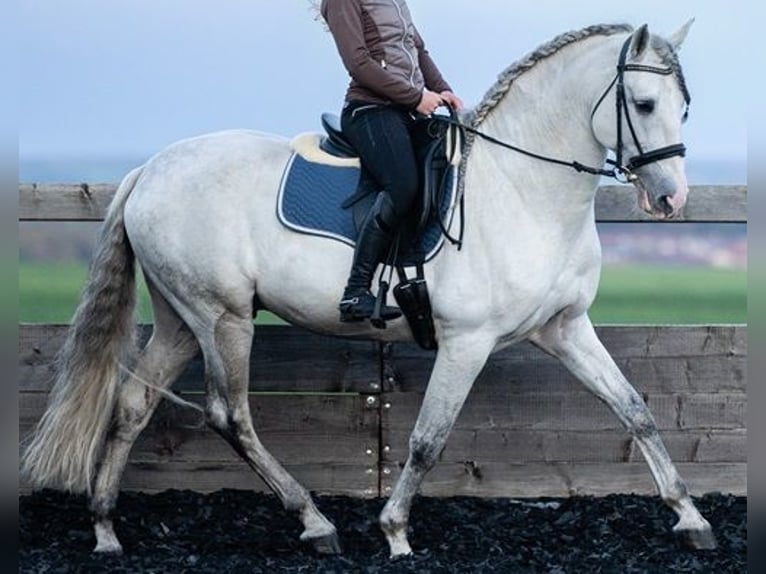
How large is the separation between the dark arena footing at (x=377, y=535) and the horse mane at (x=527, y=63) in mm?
1749

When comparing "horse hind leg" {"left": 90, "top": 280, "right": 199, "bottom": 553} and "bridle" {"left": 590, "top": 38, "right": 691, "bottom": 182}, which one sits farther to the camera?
"horse hind leg" {"left": 90, "top": 280, "right": 199, "bottom": 553}

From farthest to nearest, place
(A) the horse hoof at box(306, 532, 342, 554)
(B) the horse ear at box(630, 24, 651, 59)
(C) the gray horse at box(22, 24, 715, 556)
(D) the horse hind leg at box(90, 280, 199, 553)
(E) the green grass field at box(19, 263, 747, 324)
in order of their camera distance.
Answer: (E) the green grass field at box(19, 263, 747, 324), (D) the horse hind leg at box(90, 280, 199, 553), (A) the horse hoof at box(306, 532, 342, 554), (C) the gray horse at box(22, 24, 715, 556), (B) the horse ear at box(630, 24, 651, 59)

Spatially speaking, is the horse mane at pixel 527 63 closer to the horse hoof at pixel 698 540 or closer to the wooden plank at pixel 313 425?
the wooden plank at pixel 313 425

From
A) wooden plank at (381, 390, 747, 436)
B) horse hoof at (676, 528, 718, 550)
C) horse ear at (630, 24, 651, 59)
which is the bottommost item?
horse hoof at (676, 528, 718, 550)

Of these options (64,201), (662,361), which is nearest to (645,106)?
(662,361)

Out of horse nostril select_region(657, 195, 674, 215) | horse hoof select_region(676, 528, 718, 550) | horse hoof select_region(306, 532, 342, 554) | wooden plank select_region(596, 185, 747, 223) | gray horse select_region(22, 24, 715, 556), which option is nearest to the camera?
horse nostril select_region(657, 195, 674, 215)

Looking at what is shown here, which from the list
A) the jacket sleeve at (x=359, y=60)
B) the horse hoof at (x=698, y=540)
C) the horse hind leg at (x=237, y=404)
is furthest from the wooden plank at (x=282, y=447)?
the jacket sleeve at (x=359, y=60)

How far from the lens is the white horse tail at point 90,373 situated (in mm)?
5781

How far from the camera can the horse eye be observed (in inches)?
195

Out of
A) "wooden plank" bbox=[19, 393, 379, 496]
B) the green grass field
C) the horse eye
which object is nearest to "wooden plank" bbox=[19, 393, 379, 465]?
"wooden plank" bbox=[19, 393, 379, 496]

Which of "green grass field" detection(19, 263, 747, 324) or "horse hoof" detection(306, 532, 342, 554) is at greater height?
"horse hoof" detection(306, 532, 342, 554)

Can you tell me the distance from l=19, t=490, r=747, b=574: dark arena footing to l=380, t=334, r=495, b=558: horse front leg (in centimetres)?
15

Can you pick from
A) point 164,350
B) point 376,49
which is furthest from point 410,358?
point 376,49

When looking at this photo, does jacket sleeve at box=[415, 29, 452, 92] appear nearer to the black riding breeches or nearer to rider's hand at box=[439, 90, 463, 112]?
rider's hand at box=[439, 90, 463, 112]
